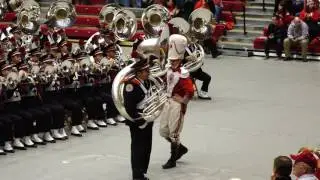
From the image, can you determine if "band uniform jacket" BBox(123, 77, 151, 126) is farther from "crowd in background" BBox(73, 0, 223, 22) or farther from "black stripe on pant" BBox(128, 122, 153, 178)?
"crowd in background" BBox(73, 0, 223, 22)

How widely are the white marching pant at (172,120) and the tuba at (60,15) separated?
7413mm

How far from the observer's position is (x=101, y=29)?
61.6 ft

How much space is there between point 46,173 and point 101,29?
5.76 meters

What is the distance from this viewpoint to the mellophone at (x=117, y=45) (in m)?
13.5

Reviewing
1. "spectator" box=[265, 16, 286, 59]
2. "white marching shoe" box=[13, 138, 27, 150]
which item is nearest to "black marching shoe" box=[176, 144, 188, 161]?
"white marching shoe" box=[13, 138, 27, 150]

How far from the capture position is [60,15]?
811 inches

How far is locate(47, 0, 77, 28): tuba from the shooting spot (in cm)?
2045

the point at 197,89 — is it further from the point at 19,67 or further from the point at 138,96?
the point at 138,96

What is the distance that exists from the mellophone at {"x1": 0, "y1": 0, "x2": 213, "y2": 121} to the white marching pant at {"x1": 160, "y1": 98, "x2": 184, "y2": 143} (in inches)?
14.6

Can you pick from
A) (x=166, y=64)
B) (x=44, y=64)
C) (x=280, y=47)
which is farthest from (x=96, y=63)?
(x=280, y=47)

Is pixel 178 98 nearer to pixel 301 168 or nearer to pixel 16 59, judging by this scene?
pixel 16 59

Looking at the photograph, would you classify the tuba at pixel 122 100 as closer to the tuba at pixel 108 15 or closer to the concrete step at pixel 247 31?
the tuba at pixel 108 15

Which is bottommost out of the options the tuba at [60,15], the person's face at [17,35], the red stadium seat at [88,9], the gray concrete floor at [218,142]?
the gray concrete floor at [218,142]

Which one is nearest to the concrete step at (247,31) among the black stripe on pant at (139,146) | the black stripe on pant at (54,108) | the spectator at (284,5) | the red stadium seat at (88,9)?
the spectator at (284,5)
